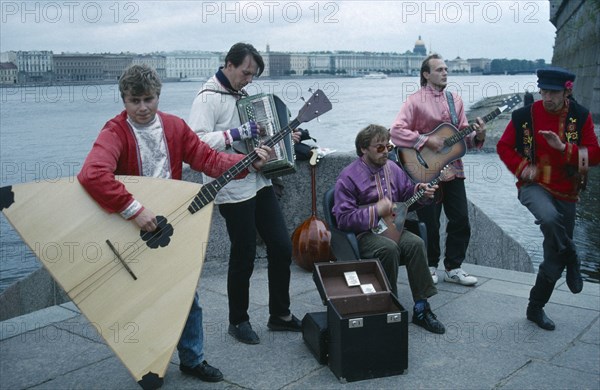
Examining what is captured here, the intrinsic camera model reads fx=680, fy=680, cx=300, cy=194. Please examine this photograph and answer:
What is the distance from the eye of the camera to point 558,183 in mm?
4809

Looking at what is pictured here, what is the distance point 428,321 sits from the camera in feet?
15.7

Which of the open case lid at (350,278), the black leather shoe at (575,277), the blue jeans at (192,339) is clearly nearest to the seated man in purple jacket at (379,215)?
the open case lid at (350,278)

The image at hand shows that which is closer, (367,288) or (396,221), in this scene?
(367,288)

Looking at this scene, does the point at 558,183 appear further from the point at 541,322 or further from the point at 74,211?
the point at 74,211

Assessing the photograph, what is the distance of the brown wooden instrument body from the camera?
637 cm

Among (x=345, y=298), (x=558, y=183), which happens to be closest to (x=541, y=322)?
(x=558, y=183)

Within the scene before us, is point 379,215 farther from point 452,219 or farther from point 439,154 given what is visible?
point 452,219

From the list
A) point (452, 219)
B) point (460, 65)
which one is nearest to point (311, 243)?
point (452, 219)

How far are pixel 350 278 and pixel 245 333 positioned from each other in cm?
80

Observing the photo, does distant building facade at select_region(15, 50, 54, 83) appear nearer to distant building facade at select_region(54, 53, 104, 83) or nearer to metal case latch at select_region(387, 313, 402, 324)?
distant building facade at select_region(54, 53, 104, 83)

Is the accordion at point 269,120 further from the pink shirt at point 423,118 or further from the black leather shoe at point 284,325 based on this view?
the pink shirt at point 423,118

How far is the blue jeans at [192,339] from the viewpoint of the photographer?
153 inches

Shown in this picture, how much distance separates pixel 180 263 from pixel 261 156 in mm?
813

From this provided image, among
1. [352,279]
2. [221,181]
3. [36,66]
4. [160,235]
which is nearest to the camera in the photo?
[160,235]
